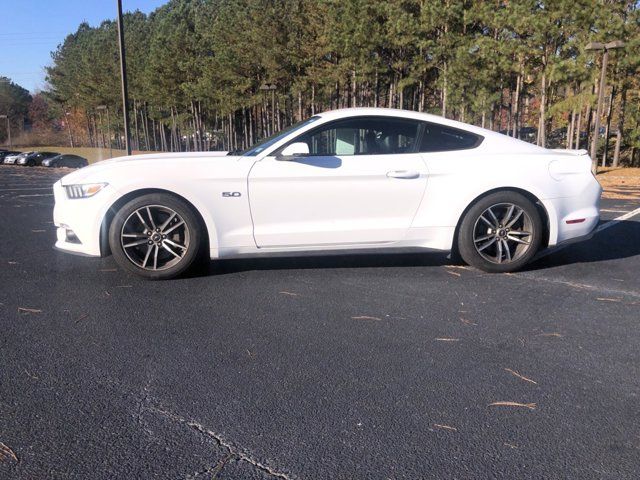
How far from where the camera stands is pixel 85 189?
4672 mm

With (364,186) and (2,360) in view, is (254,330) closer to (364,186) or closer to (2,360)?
(2,360)

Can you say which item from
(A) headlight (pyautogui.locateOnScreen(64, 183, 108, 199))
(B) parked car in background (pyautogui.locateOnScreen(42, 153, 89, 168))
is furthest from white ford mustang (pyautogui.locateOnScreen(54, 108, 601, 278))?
(B) parked car in background (pyautogui.locateOnScreen(42, 153, 89, 168))

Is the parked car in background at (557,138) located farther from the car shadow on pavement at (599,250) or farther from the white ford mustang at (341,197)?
the white ford mustang at (341,197)

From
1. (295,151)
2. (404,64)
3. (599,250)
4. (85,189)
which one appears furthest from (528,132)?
(85,189)

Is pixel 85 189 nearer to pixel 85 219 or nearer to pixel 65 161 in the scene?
pixel 85 219

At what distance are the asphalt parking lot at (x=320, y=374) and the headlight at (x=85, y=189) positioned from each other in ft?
2.33

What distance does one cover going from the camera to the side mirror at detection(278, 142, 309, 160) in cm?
466

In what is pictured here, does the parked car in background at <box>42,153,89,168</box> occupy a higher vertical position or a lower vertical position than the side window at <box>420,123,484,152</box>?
lower

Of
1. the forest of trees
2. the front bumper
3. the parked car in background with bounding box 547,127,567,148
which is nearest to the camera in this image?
the front bumper

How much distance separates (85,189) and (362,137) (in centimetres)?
237

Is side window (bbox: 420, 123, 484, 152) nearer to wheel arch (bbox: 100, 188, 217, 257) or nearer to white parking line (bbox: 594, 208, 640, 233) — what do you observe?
wheel arch (bbox: 100, 188, 217, 257)

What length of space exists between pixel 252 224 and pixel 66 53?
3889 inches

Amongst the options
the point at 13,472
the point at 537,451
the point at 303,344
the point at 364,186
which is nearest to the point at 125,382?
the point at 13,472

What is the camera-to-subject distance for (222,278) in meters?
4.80
